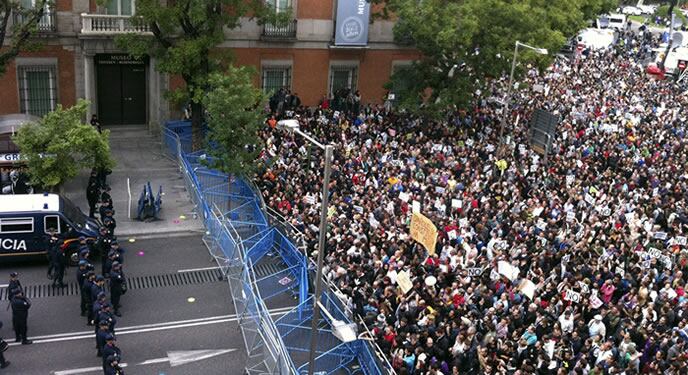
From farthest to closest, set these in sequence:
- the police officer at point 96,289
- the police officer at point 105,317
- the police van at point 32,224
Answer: the police van at point 32,224 → the police officer at point 96,289 → the police officer at point 105,317

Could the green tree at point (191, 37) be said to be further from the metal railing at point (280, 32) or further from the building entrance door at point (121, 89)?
the metal railing at point (280, 32)

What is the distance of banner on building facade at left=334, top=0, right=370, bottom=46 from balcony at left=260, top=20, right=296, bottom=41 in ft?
6.97

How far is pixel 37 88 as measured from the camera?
91.6 feet

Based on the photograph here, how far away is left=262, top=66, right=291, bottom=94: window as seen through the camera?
3250cm

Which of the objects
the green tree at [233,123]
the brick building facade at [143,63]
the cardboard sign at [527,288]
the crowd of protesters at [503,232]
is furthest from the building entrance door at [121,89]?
the cardboard sign at [527,288]

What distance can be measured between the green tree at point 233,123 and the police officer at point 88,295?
268 inches

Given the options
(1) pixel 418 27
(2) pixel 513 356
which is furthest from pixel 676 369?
(1) pixel 418 27

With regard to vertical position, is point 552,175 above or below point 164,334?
above

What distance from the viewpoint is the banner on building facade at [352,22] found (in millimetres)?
31734

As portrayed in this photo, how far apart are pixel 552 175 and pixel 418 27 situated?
8.51m

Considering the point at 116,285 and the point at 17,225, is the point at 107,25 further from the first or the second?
the point at 116,285

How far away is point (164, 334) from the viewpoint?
1675 centimetres

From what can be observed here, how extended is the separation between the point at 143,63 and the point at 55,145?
11.0 m

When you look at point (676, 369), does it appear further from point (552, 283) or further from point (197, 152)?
point (197, 152)
